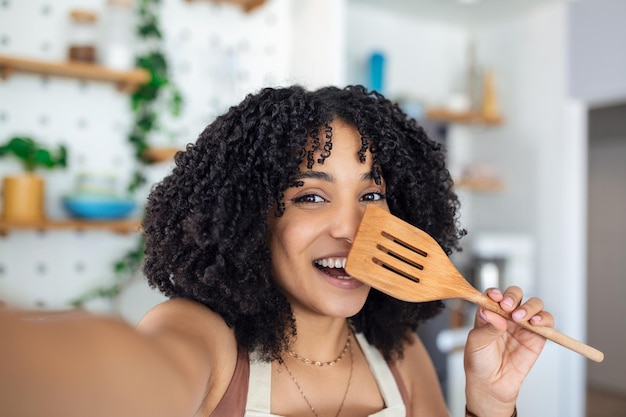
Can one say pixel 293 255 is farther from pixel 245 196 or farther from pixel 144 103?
pixel 144 103

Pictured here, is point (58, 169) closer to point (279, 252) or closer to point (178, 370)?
point (279, 252)

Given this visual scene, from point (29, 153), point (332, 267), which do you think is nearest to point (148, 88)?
point (29, 153)

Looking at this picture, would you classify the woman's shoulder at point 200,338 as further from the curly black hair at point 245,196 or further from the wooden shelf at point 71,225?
the wooden shelf at point 71,225

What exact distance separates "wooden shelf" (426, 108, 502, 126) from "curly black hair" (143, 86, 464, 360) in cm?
260

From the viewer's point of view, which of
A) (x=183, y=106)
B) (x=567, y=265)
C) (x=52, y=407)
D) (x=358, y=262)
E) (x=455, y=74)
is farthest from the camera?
(x=455, y=74)

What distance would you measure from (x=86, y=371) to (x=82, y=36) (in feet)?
7.06

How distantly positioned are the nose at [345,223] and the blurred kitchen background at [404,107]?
1.81 ft

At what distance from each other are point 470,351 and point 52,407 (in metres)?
0.77

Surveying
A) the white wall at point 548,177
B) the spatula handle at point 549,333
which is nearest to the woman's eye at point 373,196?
the spatula handle at point 549,333

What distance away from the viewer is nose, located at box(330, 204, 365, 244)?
877mm

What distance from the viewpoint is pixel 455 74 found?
3879 mm

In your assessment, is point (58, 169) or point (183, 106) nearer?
point (58, 169)

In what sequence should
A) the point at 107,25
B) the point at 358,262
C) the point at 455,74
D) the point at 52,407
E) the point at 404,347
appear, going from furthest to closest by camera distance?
the point at 455,74 → the point at 107,25 → the point at 404,347 → the point at 358,262 → the point at 52,407

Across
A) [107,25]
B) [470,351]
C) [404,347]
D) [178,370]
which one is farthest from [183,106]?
[178,370]
